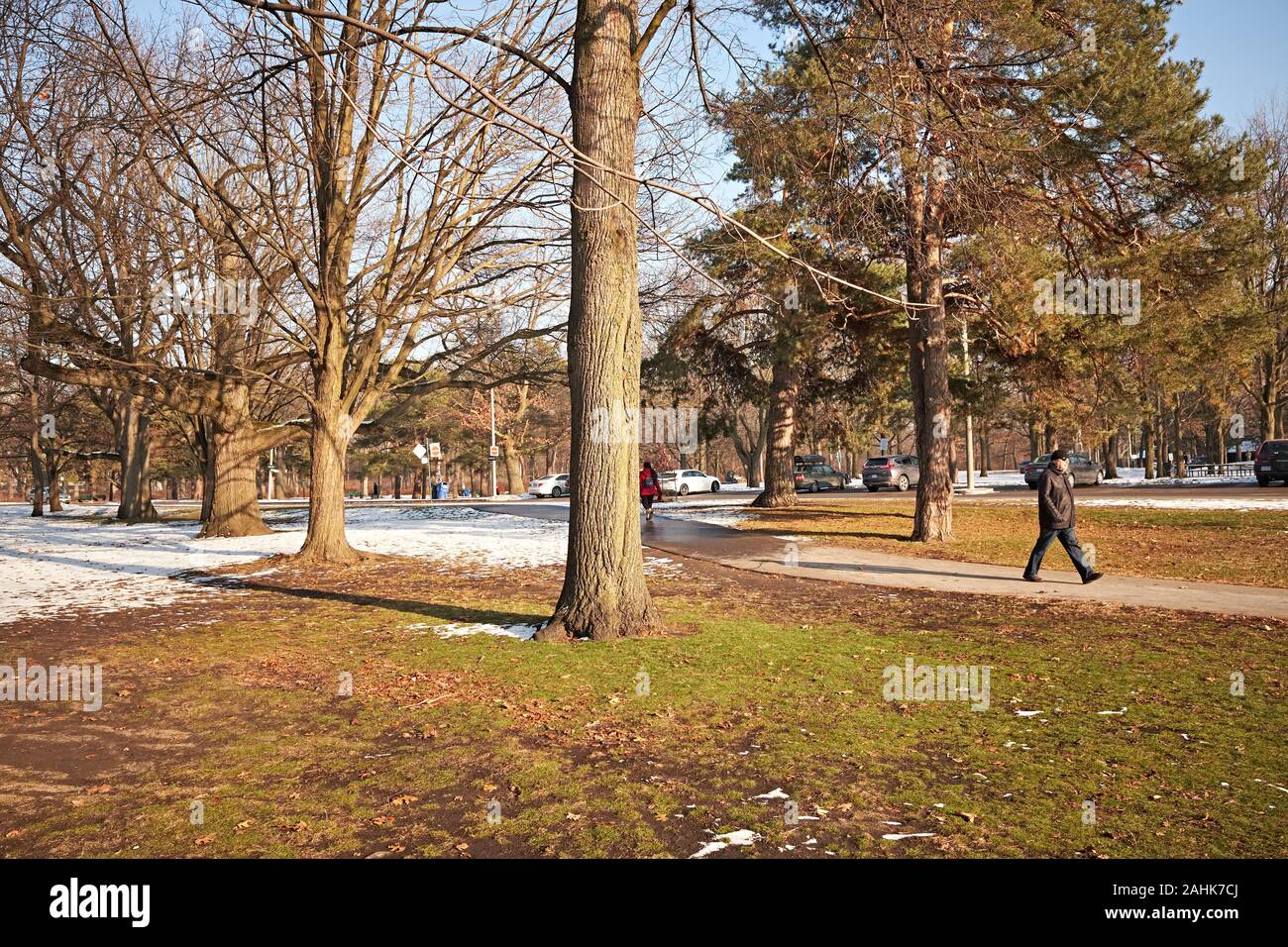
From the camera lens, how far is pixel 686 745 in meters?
5.54

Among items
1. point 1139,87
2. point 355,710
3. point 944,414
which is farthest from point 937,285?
point 355,710

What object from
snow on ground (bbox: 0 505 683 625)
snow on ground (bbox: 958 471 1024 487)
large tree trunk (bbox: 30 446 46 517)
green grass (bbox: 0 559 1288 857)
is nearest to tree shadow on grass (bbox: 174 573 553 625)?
snow on ground (bbox: 0 505 683 625)

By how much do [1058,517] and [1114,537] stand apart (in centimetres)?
724

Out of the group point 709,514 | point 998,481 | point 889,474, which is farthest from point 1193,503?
point 998,481

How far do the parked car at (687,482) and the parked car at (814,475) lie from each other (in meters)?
7.10

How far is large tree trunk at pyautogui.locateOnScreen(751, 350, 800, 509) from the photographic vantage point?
28953mm

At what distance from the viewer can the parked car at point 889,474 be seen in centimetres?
4550

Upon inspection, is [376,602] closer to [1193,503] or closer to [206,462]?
[206,462]

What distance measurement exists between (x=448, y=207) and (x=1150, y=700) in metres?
14.9

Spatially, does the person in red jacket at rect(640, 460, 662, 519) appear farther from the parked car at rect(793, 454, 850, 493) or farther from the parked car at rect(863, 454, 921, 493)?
the parked car at rect(793, 454, 850, 493)

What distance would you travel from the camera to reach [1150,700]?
20.5 feet

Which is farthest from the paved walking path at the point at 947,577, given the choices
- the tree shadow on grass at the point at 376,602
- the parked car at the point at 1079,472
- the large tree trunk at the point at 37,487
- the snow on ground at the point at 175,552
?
the large tree trunk at the point at 37,487

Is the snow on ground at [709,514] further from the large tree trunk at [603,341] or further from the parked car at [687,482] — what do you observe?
the parked car at [687,482]
